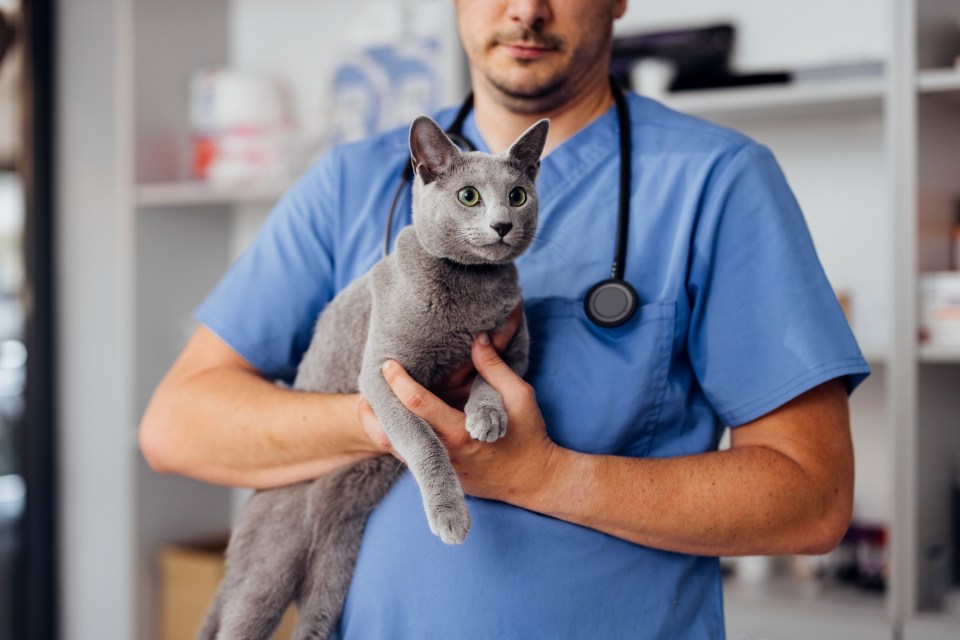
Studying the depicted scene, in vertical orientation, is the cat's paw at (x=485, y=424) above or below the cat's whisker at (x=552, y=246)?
below

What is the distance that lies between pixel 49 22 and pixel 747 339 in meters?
2.38

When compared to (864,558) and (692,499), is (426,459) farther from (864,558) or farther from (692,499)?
(864,558)

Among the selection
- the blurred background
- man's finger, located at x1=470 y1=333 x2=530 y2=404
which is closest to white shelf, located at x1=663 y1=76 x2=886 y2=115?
the blurred background

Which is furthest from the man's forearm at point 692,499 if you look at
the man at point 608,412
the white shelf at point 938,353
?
the white shelf at point 938,353

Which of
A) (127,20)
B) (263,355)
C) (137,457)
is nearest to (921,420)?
(263,355)

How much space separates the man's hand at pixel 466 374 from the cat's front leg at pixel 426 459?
0.27 feet

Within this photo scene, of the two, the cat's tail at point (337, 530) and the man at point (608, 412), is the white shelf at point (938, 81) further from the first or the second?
the cat's tail at point (337, 530)

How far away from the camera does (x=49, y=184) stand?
2734mm

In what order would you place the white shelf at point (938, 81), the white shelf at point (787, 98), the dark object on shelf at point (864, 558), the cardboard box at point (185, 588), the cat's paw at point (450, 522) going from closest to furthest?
the cat's paw at point (450, 522) < the white shelf at point (938, 81) < the white shelf at point (787, 98) < the dark object on shelf at point (864, 558) < the cardboard box at point (185, 588)

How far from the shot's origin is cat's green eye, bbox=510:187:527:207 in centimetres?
91

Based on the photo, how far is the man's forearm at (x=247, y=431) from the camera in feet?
3.34

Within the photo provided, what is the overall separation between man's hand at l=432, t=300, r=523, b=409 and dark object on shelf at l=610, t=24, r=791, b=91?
118cm

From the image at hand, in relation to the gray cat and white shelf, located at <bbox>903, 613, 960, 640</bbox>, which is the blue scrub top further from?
white shelf, located at <bbox>903, 613, 960, 640</bbox>

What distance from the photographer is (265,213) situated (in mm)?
2629
